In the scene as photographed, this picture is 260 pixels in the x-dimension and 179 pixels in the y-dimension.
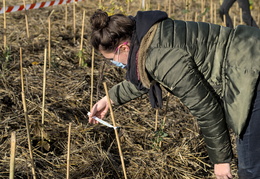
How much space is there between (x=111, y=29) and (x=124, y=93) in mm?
571

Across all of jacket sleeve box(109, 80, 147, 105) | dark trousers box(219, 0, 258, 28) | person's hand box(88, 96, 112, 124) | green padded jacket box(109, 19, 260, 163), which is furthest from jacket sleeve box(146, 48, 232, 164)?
dark trousers box(219, 0, 258, 28)

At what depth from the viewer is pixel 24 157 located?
2.61m

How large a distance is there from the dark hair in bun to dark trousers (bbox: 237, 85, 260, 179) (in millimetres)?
666

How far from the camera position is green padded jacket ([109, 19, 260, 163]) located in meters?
1.60

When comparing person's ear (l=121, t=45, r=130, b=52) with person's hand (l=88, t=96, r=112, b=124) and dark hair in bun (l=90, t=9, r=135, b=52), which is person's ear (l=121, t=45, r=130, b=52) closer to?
dark hair in bun (l=90, t=9, r=135, b=52)

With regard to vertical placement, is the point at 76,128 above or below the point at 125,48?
below

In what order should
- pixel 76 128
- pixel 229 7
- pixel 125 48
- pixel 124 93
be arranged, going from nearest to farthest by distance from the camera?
pixel 125 48 → pixel 124 93 → pixel 76 128 → pixel 229 7

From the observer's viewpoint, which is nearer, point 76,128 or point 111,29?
point 111,29

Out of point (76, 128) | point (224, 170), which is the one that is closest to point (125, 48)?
point (224, 170)

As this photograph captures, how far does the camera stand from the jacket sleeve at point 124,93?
2105 mm

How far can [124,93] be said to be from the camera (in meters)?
2.16

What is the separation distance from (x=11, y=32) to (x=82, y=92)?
1.55 metres

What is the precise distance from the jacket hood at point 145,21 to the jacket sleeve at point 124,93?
518mm

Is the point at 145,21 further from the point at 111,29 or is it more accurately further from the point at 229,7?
the point at 229,7
